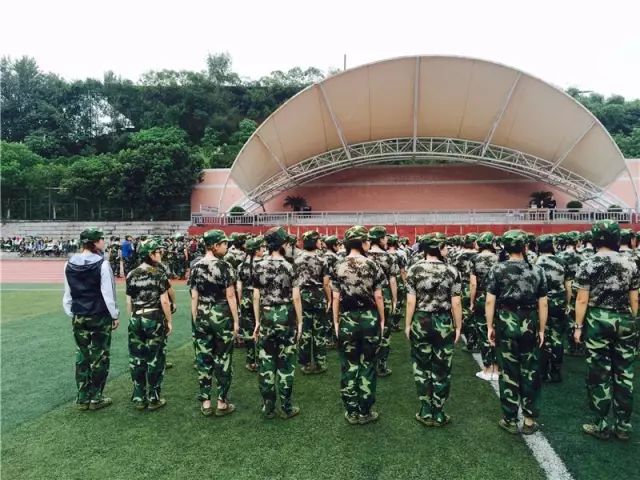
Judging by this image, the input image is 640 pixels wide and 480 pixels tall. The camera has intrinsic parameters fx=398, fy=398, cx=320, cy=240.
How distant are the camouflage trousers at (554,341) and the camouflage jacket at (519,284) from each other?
1.57 m

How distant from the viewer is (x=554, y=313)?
5016 mm

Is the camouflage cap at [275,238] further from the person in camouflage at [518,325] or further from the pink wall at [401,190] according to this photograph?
the pink wall at [401,190]

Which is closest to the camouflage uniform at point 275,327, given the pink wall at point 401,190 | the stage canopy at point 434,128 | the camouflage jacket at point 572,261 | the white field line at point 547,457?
the white field line at point 547,457

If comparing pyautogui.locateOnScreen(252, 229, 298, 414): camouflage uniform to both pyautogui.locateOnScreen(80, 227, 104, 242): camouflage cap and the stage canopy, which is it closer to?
pyautogui.locateOnScreen(80, 227, 104, 242): camouflage cap

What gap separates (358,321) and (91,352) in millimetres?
3036

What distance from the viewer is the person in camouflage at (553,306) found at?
16.2 ft

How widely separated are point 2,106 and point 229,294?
70521mm

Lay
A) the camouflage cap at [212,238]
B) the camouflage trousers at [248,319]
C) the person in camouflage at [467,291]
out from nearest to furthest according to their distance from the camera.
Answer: the camouflage cap at [212,238] < the camouflage trousers at [248,319] < the person in camouflage at [467,291]

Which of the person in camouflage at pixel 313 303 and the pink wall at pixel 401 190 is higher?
the pink wall at pixel 401 190

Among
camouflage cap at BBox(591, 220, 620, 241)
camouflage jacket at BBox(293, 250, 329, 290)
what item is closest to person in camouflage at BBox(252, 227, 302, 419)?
camouflage jacket at BBox(293, 250, 329, 290)

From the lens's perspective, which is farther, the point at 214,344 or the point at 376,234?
the point at 376,234

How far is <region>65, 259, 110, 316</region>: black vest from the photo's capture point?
4434mm

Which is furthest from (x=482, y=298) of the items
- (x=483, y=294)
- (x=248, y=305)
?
(x=248, y=305)

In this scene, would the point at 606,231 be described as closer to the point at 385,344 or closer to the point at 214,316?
the point at 385,344
